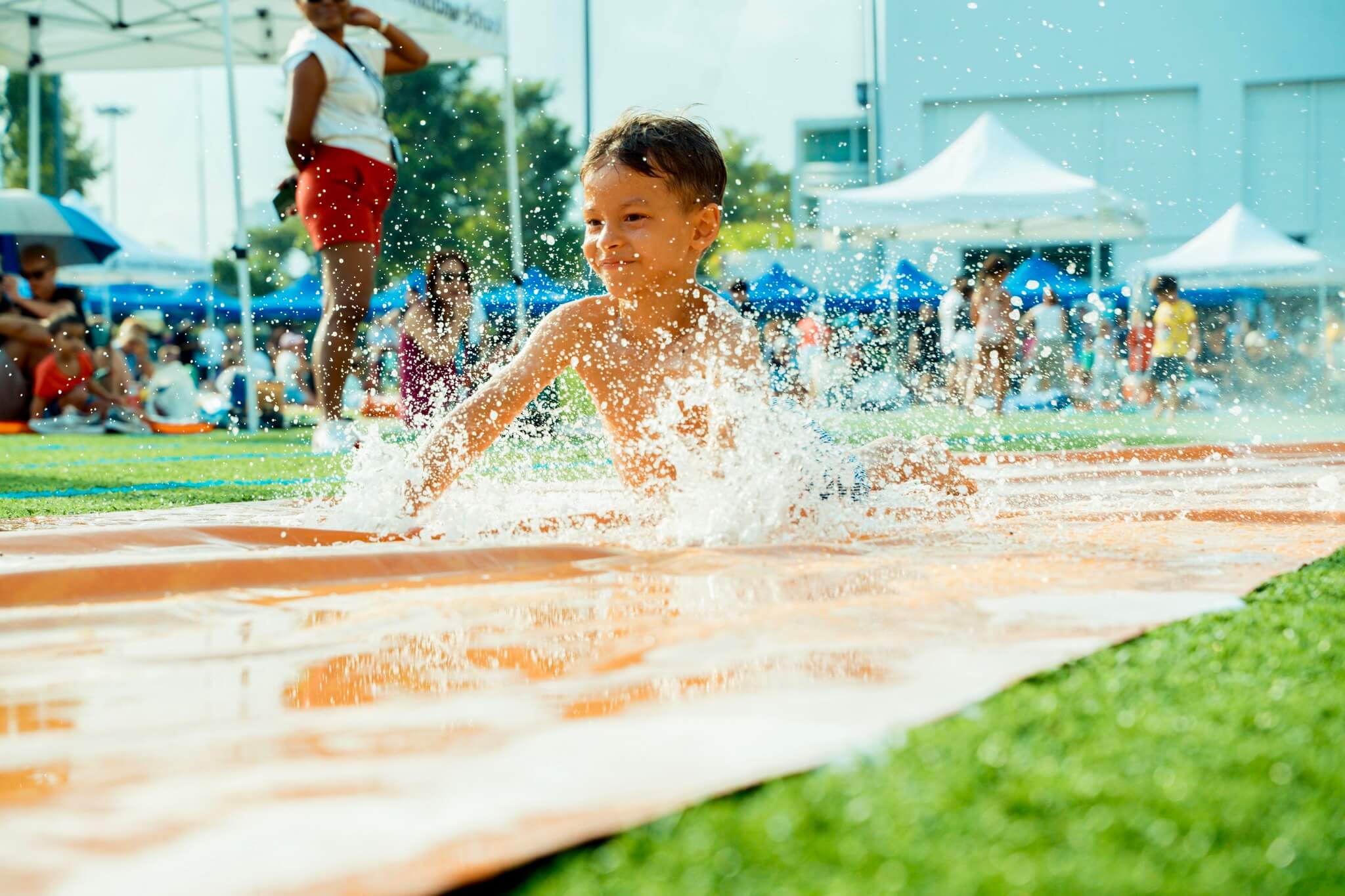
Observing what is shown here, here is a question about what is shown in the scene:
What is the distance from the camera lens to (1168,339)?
41.7 ft

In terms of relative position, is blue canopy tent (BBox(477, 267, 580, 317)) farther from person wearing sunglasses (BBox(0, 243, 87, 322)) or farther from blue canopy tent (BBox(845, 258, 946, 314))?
blue canopy tent (BBox(845, 258, 946, 314))

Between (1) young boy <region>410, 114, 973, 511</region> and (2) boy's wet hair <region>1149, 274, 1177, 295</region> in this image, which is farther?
(2) boy's wet hair <region>1149, 274, 1177, 295</region>

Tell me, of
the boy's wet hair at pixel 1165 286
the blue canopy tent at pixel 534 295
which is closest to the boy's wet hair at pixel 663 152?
the blue canopy tent at pixel 534 295

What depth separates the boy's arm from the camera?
2850 mm

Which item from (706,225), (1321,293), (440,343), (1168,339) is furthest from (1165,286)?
(706,225)

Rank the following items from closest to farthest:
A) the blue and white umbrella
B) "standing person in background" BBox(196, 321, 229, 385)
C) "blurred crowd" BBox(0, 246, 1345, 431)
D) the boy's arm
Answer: the boy's arm, "blurred crowd" BBox(0, 246, 1345, 431), the blue and white umbrella, "standing person in background" BBox(196, 321, 229, 385)

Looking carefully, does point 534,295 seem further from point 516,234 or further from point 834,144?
point 834,144

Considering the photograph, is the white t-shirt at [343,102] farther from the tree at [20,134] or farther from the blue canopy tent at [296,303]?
the tree at [20,134]

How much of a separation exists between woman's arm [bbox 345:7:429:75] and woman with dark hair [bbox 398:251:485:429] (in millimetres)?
1206

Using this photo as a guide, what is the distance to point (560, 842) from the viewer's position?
33.8 inches

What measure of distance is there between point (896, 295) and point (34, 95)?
1004 centimetres

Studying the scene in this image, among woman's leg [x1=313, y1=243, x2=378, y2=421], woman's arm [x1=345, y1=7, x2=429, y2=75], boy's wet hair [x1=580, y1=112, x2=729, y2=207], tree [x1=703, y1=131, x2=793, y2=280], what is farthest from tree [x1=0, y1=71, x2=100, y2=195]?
boy's wet hair [x1=580, y1=112, x2=729, y2=207]

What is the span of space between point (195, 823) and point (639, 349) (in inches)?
91.5

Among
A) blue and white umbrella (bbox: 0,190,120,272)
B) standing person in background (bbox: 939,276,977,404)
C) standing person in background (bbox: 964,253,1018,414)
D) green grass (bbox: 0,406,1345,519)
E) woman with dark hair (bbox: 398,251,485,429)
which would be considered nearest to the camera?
green grass (bbox: 0,406,1345,519)
